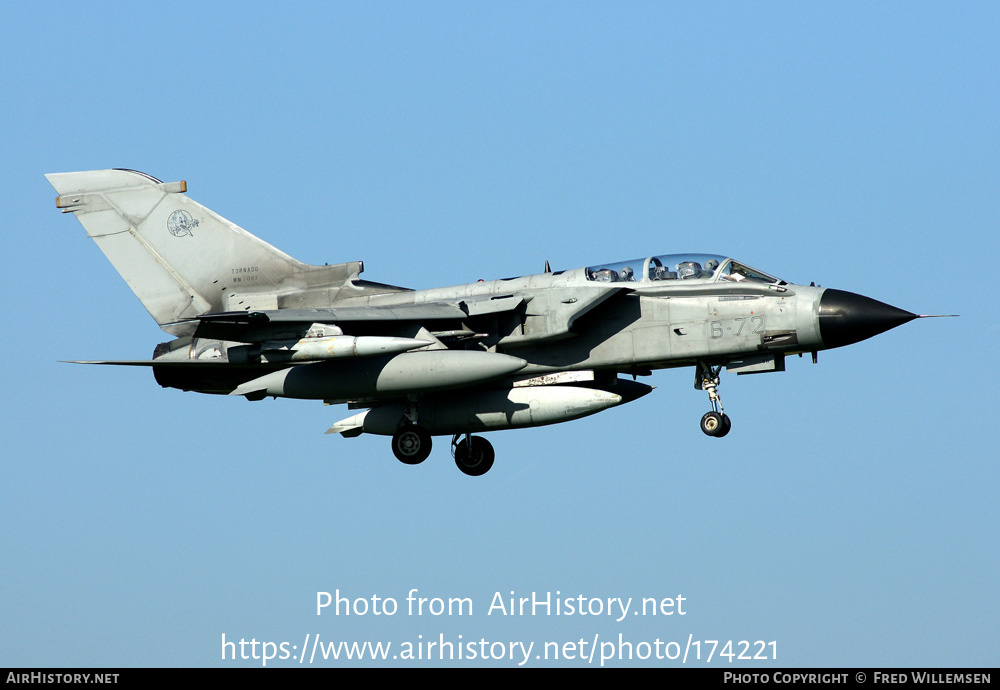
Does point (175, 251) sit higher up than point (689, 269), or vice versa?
point (175, 251)

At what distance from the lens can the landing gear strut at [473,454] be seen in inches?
870

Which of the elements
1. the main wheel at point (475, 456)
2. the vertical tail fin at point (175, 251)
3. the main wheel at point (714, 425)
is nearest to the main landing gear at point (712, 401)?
the main wheel at point (714, 425)

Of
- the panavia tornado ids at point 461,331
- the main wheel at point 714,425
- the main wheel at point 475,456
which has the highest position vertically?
the panavia tornado ids at point 461,331

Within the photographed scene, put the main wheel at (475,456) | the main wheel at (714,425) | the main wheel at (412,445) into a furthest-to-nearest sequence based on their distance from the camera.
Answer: the main wheel at (475,456) → the main wheel at (412,445) → the main wheel at (714,425)

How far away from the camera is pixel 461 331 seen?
20.5 m

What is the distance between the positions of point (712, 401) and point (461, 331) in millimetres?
3910

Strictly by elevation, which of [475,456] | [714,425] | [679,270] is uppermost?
[679,270]

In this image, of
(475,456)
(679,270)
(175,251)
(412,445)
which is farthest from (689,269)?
(175,251)

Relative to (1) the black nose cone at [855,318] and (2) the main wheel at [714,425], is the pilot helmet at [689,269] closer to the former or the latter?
(1) the black nose cone at [855,318]

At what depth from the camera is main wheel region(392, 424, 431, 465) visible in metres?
21.1

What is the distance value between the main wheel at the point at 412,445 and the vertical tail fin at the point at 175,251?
2.69 m

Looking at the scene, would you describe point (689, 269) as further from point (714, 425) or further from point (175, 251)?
point (175, 251)

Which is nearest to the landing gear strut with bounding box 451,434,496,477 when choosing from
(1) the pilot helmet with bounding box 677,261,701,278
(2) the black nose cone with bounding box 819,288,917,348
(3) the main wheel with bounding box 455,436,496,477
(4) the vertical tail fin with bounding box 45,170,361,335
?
(3) the main wheel with bounding box 455,436,496,477
